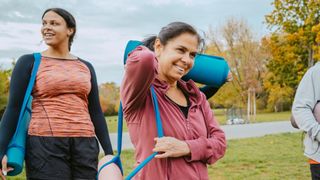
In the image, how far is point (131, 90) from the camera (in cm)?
188

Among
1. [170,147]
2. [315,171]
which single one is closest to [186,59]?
[170,147]

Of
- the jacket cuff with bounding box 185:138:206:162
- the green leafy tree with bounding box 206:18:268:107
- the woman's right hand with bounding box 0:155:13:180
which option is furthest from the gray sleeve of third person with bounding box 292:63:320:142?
the green leafy tree with bounding box 206:18:268:107

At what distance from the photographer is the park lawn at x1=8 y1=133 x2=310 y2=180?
24.4ft

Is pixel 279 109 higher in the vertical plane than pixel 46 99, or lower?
lower

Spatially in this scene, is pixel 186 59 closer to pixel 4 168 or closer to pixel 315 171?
pixel 4 168

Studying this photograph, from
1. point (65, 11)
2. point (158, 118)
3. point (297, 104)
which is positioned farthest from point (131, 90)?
point (297, 104)

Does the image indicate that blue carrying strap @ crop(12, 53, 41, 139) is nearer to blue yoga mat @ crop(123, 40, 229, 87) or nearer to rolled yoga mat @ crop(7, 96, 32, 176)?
rolled yoga mat @ crop(7, 96, 32, 176)

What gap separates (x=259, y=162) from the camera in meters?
8.91

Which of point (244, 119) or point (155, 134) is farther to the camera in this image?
point (244, 119)

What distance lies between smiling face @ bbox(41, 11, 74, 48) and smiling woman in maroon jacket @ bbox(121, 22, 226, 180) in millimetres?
1244

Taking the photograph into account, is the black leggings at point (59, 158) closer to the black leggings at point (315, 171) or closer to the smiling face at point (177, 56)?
the smiling face at point (177, 56)

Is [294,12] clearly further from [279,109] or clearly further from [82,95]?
[279,109]

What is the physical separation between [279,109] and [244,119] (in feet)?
76.5

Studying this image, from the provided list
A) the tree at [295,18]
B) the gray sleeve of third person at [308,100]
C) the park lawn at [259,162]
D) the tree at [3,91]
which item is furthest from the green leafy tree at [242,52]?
the gray sleeve of third person at [308,100]
